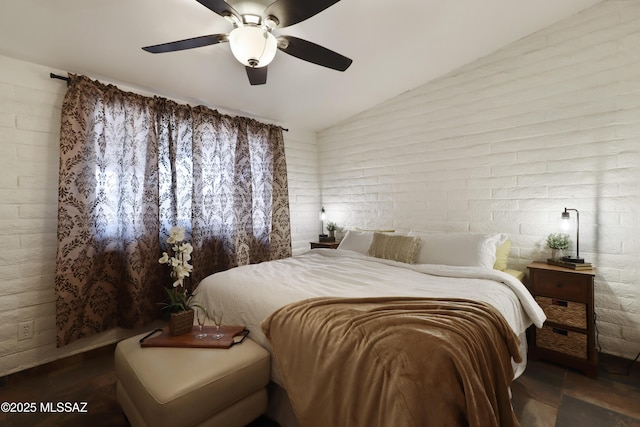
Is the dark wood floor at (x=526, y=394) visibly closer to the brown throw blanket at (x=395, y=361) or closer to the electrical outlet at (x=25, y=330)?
the electrical outlet at (x=25, y=330)

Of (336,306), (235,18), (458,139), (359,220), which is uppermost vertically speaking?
(235,18)

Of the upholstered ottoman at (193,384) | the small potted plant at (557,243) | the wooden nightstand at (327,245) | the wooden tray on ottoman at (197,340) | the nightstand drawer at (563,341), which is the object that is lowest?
the nightstand drawer at (563,341)

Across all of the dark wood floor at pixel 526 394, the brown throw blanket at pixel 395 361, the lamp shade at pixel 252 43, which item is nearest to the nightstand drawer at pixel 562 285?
the dark wood floor at pixel 526 394

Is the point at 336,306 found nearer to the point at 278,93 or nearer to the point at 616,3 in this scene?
the point at 278,93

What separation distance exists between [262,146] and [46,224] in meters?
2.14

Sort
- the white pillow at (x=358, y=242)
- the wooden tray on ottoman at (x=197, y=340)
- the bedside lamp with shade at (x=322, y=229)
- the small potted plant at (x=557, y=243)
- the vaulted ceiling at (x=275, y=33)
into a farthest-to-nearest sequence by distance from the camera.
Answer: the bedside lamp with shade at (x=322, y=229) → the white pillow at (x=358, y=242) → the small potted plant at (x=557, y=243) → the vaulted ceiling at (x=275, y=33) → the wooden tray on ottoman at (x=197, y=340)

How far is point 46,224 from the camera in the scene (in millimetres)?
2168

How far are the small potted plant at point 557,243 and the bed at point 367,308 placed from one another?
0.33 meters

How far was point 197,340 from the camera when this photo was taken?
1.54m

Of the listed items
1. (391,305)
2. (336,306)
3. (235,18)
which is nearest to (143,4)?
(235,18)

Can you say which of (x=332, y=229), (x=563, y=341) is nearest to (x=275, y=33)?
(x=332, y=229)

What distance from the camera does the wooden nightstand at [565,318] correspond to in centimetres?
197

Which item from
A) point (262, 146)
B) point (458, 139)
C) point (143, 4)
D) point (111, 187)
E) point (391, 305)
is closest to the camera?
point (391, 305)

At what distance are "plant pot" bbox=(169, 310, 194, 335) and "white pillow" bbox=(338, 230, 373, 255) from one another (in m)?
1.77
